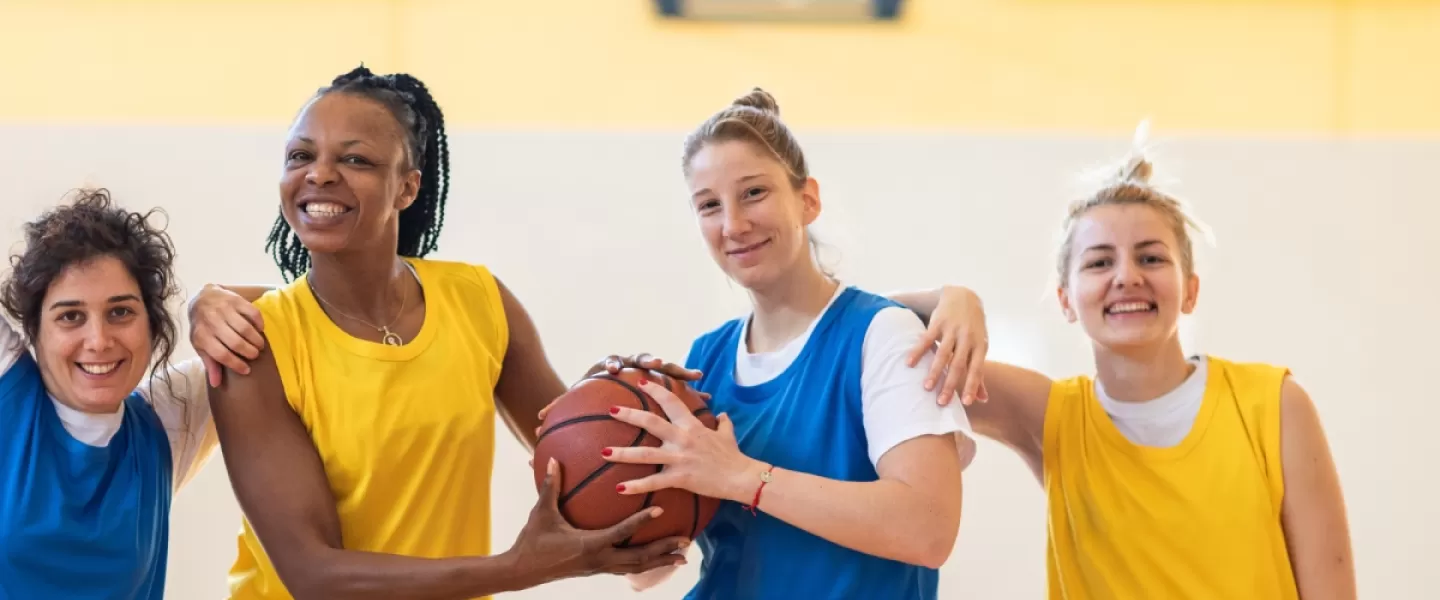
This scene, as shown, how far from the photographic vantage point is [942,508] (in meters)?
1.62

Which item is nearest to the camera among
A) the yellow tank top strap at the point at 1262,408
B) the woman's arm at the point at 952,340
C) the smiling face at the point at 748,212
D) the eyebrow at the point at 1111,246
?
the woman's arm at the point at 952,340

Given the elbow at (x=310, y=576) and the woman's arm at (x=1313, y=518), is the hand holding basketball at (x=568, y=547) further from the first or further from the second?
the woman's arm at (x=1313, y=518)

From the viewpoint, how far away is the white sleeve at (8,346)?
1.89 metres

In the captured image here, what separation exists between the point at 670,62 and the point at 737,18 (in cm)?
29

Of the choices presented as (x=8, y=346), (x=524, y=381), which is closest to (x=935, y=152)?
(x=524, y=381)

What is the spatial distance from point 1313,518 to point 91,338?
206cm

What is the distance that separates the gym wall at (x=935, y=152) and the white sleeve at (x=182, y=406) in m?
2.06

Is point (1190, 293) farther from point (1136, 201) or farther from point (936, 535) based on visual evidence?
point (936, 535)

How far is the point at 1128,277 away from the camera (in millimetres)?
2086

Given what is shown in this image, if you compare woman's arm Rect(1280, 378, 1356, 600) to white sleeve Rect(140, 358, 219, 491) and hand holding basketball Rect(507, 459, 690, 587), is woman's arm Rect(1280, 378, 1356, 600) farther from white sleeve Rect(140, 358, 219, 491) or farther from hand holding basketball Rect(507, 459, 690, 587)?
white sleeve Rect(140, 358, 219, 491)

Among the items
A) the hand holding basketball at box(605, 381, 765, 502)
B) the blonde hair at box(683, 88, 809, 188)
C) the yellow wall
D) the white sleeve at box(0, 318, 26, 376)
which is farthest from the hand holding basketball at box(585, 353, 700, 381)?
the yellow wall

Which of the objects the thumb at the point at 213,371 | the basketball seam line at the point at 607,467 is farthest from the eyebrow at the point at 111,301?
the basketball seam line at the point at 607,467

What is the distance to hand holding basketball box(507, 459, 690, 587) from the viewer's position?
1.65 meters

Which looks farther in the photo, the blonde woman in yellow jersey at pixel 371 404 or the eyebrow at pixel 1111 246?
the eyebrow at pixel 1111 246
